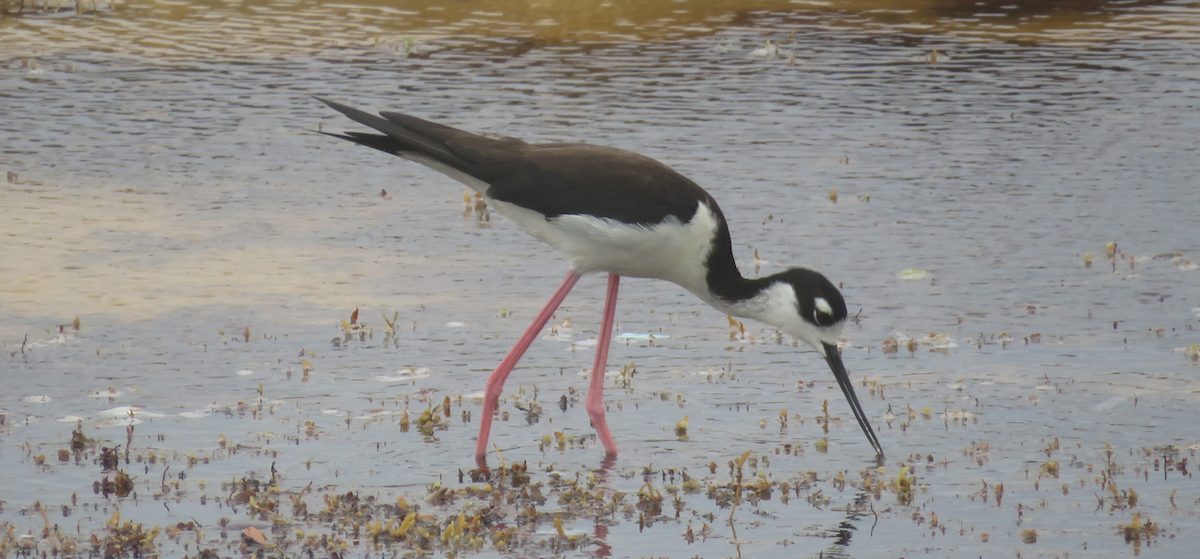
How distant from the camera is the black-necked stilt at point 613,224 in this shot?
260 inches

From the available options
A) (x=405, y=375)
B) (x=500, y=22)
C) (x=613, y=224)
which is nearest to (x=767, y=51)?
(x=500, y=22)

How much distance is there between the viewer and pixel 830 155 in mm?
12062

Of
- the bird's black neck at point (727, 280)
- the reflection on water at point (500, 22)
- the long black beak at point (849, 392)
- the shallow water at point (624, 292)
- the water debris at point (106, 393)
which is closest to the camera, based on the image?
the shallow water at point (624, 292)

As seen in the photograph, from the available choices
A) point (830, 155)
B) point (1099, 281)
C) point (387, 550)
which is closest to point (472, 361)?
point (387, 550)

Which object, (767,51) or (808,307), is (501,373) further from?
(767,51)

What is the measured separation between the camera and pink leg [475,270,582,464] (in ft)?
21.7

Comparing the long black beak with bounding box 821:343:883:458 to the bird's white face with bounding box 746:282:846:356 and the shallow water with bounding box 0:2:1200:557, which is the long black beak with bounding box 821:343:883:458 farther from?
the shallow water with bounding box 0:2:1200:557

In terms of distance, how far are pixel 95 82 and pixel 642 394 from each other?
8.63 m

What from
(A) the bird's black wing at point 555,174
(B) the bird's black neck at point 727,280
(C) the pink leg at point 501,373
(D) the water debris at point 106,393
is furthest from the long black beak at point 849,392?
(D) the water debris at point 106,393

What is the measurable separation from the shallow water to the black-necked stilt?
0.43 metres

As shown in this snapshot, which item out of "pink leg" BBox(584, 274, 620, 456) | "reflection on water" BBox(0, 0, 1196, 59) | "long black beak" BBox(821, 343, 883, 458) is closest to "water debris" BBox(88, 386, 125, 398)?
"pink leg" BBox(584, 274, 620, 456)

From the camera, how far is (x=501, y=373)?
22.4 feet

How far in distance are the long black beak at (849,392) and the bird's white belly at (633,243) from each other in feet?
1.98

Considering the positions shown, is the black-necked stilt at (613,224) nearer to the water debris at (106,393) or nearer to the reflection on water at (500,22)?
the water debris at (106,393)
